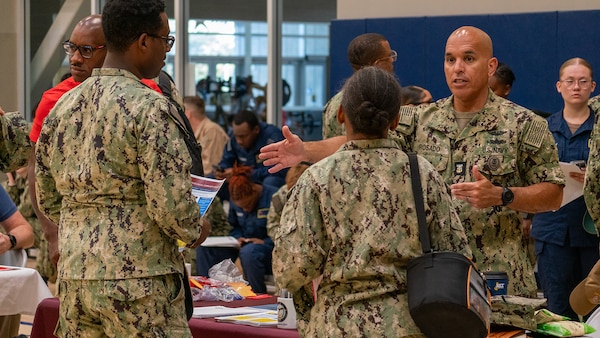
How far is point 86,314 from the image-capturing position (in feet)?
10.1

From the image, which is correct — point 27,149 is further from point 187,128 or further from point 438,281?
point 438,281

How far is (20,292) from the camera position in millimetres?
5051

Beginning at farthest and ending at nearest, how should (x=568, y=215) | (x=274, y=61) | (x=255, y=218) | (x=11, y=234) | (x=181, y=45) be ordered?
1. (x=181, y=45)
2. (x=274, y=61)
3. (x=255, y=218)
4. (x=568, y=215)
5. (x=11, y=234)

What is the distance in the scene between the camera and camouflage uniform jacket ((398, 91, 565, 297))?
12.4 ft

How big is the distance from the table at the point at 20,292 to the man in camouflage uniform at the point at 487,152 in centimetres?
199

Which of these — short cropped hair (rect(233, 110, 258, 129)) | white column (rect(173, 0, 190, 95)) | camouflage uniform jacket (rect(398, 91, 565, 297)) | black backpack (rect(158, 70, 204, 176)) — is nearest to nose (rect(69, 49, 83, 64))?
black backpack (rect(158, 70, 204, 176))

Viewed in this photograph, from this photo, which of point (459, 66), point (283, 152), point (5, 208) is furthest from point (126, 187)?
point (5, 208)

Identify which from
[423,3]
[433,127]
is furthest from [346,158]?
[423,3]

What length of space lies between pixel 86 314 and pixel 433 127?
157cm

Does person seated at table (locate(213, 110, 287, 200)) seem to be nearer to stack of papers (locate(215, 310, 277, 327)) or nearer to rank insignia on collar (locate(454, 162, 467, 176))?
stack of papers (locate(215, 310, 277, 327))

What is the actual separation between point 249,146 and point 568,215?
3.05m

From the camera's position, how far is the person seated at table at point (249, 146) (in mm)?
8250

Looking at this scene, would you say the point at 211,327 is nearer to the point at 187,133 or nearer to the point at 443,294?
the point at 187,133

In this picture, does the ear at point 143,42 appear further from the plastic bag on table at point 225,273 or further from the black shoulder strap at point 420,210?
the plastic bag on table at point 225,273
